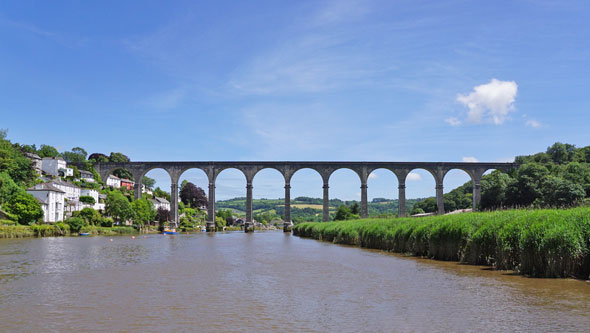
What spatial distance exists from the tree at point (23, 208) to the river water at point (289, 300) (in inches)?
1627

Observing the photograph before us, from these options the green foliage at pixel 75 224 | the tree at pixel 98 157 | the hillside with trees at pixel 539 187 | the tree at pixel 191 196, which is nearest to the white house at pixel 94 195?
the green foliage at pixel 75 224

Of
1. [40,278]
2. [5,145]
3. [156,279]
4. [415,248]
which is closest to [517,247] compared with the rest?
[415,248]

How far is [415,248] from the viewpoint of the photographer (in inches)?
973

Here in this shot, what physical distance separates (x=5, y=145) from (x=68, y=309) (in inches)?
2873

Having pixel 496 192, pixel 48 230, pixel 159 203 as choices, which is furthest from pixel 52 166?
pixel 496 192

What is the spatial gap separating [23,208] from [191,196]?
66982 millimetres

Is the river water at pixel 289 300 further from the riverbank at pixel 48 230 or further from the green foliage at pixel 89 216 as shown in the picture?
the green foliage at pixel 89 216

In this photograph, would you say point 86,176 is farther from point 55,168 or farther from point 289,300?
point 289,300

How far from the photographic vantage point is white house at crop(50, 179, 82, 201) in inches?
2793

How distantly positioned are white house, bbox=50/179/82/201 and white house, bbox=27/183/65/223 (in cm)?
556

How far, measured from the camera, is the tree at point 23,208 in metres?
54.1

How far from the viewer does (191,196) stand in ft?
397

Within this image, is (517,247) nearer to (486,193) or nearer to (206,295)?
(206,295)

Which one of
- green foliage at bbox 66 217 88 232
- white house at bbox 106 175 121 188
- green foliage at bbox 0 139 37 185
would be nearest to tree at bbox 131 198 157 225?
green foliage at bbox 0 139 37 185
